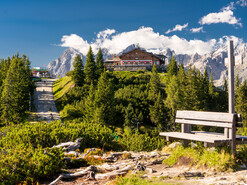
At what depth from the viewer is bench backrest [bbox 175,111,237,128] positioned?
747 cm

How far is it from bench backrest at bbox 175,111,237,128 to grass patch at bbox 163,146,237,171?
96cm

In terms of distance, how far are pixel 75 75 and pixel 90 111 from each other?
23.0 meters

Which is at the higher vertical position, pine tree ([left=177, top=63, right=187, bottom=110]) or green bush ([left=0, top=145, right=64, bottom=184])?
pine tree ([left=177, top=63, right=187, bottom=110])

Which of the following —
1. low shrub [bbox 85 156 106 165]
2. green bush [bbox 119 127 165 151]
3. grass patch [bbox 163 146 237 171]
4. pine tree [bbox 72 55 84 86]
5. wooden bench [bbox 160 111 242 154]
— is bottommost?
green bush [bbox 119 127 165 151]

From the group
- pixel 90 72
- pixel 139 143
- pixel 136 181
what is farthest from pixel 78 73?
pixel 136 181

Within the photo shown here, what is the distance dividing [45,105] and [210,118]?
56175 mm

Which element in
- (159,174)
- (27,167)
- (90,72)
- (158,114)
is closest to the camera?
(159,174)

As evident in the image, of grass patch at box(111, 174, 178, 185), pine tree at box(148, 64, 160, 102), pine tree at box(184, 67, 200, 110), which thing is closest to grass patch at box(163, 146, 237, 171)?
grass patch at box(111, 174, 178, 185)

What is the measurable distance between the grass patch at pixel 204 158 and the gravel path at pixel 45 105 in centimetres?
4181

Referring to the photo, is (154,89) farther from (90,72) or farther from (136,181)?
(136,181)

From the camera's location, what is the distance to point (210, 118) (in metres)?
7.95

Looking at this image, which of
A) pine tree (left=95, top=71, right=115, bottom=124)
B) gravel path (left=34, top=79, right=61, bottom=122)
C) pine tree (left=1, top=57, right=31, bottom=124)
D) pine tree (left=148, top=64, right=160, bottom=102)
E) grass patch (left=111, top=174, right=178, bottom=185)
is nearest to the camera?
grass patch (left=111, top=174, right=178, bottom=185)

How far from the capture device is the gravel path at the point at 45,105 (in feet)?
162

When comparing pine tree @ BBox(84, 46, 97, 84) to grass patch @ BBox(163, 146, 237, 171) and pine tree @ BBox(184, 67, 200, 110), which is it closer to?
pine tree @ BBox(184, 67, 200, 110)
